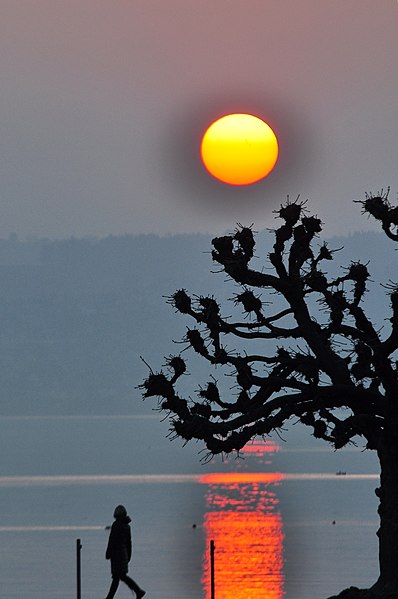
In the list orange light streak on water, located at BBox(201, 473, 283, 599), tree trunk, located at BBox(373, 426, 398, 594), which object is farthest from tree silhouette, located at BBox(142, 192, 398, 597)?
orange light streak on water, located at BBox(201, 473, 283, 599)

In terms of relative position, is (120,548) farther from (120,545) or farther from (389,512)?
(389,512)

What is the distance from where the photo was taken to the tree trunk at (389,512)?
2688 cm

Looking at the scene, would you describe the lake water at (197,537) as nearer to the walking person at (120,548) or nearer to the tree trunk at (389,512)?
the walking person at (120,548)

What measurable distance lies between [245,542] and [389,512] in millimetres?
73060

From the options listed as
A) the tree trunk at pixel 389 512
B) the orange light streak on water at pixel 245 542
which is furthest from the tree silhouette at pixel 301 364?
the orange light streak on water at pixel 245 542

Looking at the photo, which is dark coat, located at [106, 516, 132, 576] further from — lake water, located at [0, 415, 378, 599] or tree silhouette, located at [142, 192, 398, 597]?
lake water, located at [0, 415, 378, 599]

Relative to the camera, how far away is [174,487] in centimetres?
18975

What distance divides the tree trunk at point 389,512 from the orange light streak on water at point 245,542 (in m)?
29.3

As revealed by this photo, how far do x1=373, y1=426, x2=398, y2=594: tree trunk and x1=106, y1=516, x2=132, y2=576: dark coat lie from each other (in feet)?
14.9

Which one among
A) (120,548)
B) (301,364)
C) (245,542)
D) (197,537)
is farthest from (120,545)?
(197,537)

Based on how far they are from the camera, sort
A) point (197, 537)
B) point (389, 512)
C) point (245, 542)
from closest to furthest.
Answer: point (389, 512), point (245, 542), point (197, 537)

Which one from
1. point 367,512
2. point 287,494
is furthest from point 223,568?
point 287,494

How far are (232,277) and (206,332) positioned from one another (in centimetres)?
147

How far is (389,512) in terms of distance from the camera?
2703 cm
